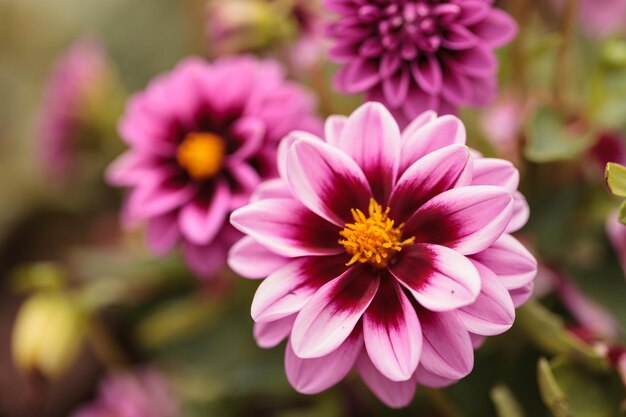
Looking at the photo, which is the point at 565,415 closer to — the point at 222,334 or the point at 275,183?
the point at 275,183

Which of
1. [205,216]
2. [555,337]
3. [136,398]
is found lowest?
[136,398]

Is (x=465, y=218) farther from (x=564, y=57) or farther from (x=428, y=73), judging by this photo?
(x=564, y=57)

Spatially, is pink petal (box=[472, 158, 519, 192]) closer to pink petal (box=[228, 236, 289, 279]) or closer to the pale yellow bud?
pink petal (box=[228, 236, 289, 279])

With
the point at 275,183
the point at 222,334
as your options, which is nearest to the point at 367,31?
the point at 275,183

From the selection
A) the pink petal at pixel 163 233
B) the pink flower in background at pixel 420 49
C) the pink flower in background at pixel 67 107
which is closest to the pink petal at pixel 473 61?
the pink flower in background at pixel 420 49

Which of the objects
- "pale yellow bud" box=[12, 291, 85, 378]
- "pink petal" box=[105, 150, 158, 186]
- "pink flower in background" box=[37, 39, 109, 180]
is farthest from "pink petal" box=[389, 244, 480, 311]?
"pink flower in background" box=[37, 39, 109, 180]

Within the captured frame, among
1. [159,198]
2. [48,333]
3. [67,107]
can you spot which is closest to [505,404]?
[159,198]
